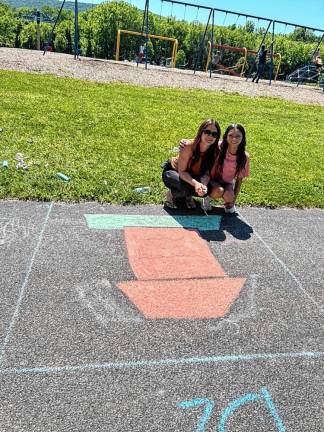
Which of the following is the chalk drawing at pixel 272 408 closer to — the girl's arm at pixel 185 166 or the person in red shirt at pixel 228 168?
the girl's arm at pixel 185 166

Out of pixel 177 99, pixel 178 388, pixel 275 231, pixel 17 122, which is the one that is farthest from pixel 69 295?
pixel 177 99

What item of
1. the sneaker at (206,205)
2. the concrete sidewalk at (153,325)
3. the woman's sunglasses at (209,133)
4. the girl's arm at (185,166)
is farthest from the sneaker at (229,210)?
the woman's sunglasses at (209,133)

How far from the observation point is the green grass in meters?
5.59

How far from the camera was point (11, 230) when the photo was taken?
14.3ft

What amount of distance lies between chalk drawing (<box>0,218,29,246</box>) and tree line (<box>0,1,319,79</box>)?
26.3 meters

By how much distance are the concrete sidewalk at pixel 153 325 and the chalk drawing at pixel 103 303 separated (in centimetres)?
1

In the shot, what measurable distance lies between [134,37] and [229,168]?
2935cm

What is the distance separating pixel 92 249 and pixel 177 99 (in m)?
8.63

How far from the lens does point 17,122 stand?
7.61 metres

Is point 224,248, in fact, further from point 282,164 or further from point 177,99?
point 177,99

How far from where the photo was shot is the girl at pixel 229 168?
16.0ft

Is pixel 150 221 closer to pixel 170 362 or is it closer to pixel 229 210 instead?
pixel 229 210

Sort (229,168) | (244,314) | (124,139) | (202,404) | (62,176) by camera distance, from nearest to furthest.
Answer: (202,404), (244,314), (229,168), (62,176), (124,139)

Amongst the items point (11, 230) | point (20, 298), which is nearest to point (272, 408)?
point (20, 298)
